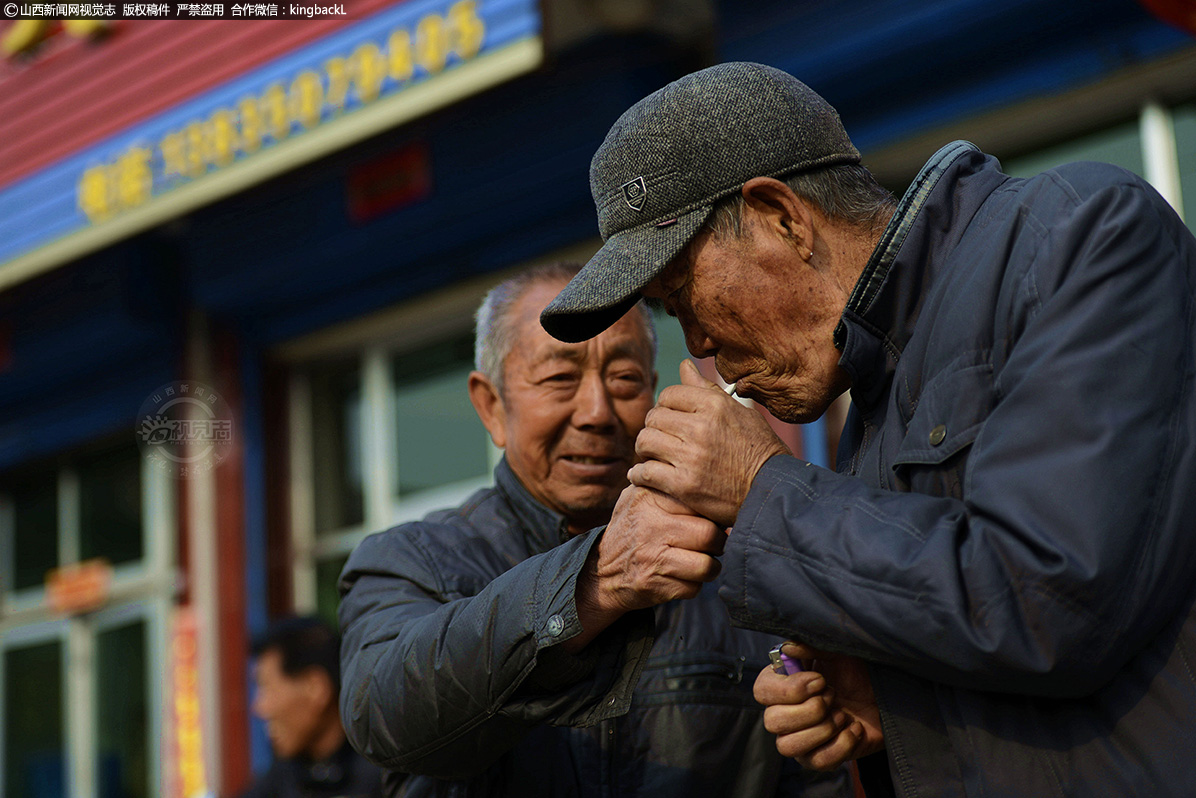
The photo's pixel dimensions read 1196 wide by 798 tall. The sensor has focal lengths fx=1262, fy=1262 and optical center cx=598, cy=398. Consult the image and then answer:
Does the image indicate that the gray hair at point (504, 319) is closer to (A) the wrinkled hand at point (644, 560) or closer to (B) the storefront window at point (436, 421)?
(A) the wrinkled hand at point (644, 560)

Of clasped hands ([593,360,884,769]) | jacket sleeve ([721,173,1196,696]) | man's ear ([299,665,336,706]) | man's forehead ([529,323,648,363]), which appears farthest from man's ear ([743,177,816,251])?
man's ear ([299,665,336,706])

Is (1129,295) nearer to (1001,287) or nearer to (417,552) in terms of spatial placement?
(1001,287)

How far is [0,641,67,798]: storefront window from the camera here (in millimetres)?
7863

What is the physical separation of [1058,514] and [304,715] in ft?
13.3

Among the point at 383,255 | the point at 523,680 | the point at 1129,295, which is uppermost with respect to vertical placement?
the point at 383,255

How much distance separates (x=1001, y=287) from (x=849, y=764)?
1.14 meters

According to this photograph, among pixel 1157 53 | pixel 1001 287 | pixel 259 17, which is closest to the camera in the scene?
pixel 1001 287

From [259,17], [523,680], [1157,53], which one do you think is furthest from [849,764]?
[259,17]

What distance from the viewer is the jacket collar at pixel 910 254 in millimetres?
1679

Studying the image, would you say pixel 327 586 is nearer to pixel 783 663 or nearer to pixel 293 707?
pixel 293 707

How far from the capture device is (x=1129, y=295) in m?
1.40

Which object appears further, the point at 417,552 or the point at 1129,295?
the point at 417,552

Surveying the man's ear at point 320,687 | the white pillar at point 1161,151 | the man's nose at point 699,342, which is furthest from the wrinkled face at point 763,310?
the man's ear at point 320,687

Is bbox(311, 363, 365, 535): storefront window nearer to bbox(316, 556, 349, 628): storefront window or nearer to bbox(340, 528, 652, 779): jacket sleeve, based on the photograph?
bbox(316, 556, 349, 628): storefront window
